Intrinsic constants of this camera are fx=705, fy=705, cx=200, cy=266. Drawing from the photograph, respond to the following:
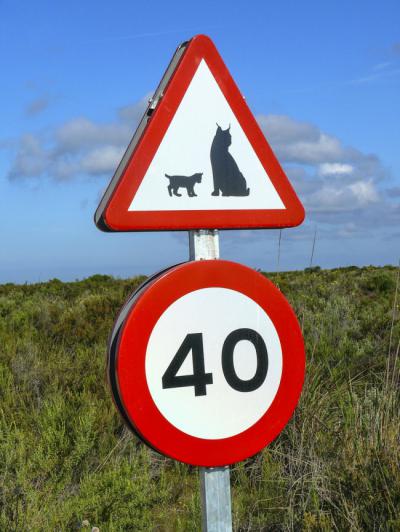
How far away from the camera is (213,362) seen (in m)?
2.24

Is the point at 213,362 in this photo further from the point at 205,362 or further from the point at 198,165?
the point at 198,165

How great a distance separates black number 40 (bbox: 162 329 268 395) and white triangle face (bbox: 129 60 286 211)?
43cm

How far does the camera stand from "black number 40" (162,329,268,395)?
2.20 meters

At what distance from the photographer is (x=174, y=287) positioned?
220cm

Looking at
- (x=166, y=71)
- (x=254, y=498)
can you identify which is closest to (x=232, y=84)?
(x=166, y=71)

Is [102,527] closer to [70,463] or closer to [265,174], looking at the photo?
[70,463]

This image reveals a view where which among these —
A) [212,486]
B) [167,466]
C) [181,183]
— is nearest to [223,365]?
[212,486]

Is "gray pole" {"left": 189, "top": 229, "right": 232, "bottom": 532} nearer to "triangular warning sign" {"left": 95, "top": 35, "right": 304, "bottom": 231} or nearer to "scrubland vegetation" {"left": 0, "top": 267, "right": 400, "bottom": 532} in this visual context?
"triangular warning sign" {"left": 95, "top": 35, "right": 304, "bottom": 231}

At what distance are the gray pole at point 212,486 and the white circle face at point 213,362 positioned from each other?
126mm

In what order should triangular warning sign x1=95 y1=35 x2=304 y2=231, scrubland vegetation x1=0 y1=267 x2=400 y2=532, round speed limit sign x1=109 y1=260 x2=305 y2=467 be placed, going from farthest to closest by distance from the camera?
1. scrubland vegetation x1=0 y1=267 x2=400 y2=532
2. triangular warning sign x1=95 y1=35 x2=304 y2=231
3. round speed limit sign x1=109 y1=260 x2=305 y2=467

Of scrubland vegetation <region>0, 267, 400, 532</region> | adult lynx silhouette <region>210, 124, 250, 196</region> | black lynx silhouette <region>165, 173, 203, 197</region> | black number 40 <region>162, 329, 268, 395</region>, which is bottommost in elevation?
scrubland vegetation <region>0, 267, 400, 532</region>

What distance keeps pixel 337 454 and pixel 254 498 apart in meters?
0.52

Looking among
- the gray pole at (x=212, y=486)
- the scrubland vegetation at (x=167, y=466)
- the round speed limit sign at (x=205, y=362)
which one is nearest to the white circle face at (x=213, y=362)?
the round speed limit sign at (x=205, y=362)

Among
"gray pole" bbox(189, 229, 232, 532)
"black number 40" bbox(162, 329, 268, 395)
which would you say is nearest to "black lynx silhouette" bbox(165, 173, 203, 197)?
"gray pole" bbox(189, 229, 232, 532)
